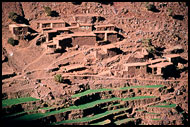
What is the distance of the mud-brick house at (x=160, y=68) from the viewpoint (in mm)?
46125

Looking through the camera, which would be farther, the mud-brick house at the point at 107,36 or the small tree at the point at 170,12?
the small tree at the point at 170,12

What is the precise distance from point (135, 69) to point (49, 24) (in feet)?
40.8

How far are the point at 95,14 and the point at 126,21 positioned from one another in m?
4.18

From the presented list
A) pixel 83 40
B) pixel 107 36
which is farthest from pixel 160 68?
pixel 83 40

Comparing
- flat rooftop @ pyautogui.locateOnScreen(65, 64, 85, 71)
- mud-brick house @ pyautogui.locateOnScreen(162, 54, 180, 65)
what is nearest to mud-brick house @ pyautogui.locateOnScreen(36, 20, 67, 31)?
flat rooftop @ pyautogui.locateOnScreen(65, 64, 85, 71)

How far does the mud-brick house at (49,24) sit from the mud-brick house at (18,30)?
6.67 ft

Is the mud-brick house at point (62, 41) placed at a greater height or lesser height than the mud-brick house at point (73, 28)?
lesser

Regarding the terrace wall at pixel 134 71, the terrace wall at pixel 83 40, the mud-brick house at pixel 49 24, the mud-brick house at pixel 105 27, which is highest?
the mud-brick house at pixel 49 24

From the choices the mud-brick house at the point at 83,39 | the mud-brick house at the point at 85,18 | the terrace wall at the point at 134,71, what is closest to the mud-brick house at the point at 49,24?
the mud-brick house at the point at 85,18

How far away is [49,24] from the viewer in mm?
50219

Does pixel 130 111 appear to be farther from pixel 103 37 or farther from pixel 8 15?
pixel 8 15

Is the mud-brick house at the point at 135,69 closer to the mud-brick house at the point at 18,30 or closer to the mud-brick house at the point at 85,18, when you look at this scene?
the mud-brick house at the point at 85,18

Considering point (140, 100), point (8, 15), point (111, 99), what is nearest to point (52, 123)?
point (111, 99)

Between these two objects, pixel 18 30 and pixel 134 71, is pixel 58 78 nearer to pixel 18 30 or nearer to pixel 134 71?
pixel 134 71
